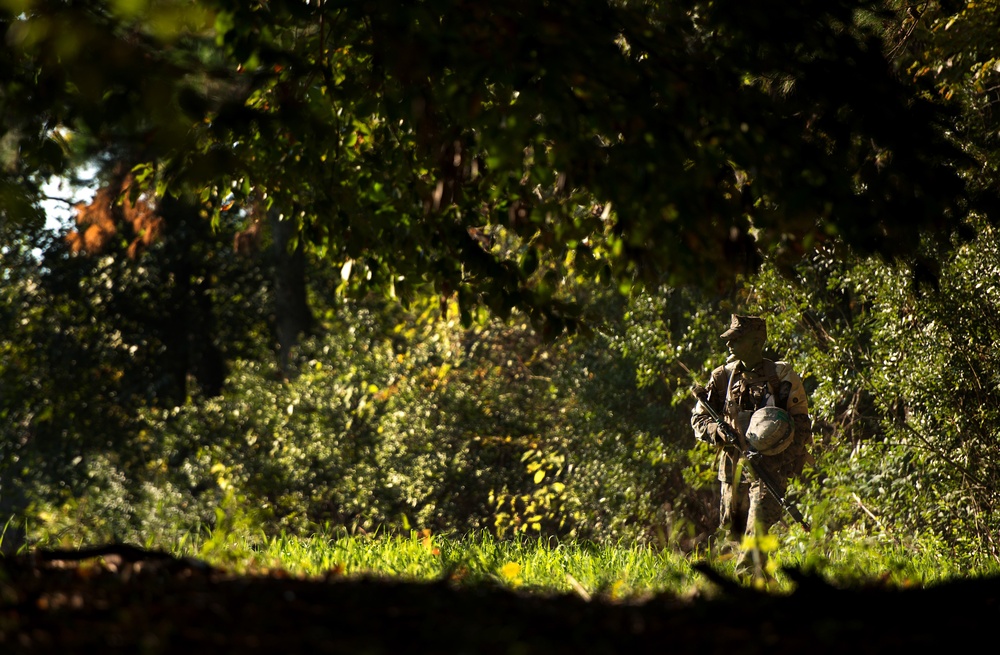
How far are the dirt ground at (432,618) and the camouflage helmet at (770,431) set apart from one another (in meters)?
4.15

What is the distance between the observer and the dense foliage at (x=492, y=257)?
13.6 feet

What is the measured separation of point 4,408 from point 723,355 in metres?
13.5

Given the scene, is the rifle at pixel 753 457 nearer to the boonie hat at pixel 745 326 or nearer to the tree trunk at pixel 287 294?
the boonie hat at pixel 745 326

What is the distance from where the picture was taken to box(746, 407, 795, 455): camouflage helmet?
750 cm

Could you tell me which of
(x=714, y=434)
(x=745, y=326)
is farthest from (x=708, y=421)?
(x=745, y=326)

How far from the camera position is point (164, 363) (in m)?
19.6

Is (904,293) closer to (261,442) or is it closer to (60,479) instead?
(261,442)

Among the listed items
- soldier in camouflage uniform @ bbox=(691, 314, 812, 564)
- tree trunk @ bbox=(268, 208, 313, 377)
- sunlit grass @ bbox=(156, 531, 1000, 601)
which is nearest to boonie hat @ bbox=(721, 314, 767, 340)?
soldier in camouflage uniform @ bbox=(691, 314, 812, 564)

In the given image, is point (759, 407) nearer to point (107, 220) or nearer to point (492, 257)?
point (492, 257)

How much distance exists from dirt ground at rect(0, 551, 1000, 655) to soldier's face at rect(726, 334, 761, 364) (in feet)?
14.7

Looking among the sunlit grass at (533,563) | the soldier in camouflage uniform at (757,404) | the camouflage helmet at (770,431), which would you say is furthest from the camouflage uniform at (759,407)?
the sunlit grass at (533,563)

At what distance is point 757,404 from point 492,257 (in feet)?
10.0

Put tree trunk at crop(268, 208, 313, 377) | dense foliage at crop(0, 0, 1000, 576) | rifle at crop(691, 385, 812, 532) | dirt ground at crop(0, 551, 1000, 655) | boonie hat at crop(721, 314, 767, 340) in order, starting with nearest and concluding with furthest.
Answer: dirt ground at crop(0, 551, 1000, 655), dense foliage at crop(0, 0, 1000, 576), rifle at crop(691, 385, 812, 532), boonie hat at crop(721, 314, 767, 340), tree trunk at crop(268, 208, 313, 377)

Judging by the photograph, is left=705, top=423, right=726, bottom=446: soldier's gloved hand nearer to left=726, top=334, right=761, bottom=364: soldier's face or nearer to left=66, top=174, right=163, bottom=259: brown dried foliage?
left=726, top=334, right=761, bottom=364: soldier's face
